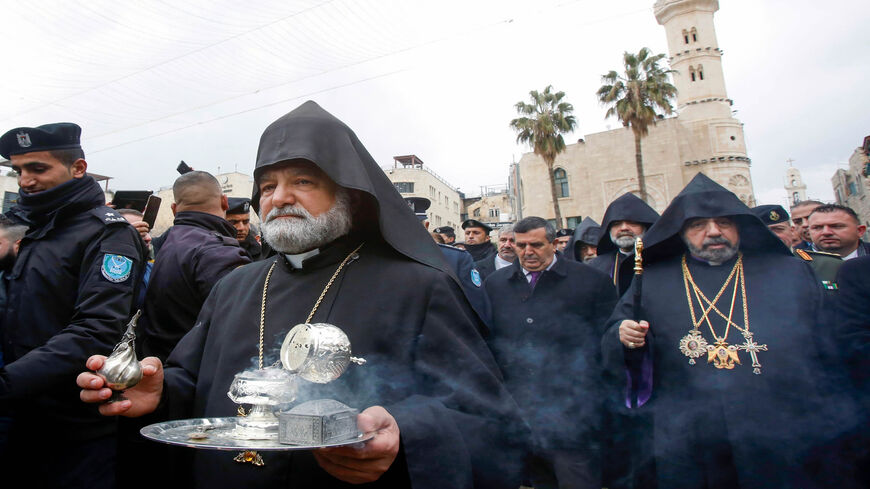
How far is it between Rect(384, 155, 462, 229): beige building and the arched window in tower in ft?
48.3

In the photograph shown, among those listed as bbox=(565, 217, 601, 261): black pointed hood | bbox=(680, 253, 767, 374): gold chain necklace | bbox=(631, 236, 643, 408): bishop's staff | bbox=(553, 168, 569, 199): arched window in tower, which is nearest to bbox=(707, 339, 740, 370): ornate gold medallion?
bbox=(680, 253, 767, 374): gold chain necklace

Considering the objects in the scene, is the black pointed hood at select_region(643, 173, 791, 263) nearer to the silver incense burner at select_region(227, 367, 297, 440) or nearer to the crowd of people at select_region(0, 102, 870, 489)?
the crowd of people at select_region(0, 102, 870, 489)

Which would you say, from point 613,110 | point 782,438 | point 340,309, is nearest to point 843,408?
point 782,438

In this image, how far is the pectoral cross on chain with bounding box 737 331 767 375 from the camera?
301 centimetres

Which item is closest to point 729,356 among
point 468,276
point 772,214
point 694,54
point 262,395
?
point 468,276

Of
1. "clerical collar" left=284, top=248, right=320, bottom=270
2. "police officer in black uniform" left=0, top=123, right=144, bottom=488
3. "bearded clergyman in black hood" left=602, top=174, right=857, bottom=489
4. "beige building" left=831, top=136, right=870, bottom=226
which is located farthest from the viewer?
"beige building" left=831, top=136, right=870, bottom=226

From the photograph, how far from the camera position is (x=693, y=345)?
3266mm

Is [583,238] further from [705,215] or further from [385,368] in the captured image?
[385,368]

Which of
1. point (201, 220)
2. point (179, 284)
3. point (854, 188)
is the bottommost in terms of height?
point (179, 284)

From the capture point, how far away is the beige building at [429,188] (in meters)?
56.1

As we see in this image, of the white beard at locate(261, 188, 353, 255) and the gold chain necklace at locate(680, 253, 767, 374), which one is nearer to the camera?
the white beard at locate(261, 188, 353, 255)

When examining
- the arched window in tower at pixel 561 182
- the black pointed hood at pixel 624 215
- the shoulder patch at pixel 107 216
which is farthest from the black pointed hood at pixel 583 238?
the arched window in tower at pixel 561 182

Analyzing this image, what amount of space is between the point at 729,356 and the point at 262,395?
294 cm

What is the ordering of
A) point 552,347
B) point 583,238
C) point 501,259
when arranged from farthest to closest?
point 583,238 → point 501,259 → point 552,347
